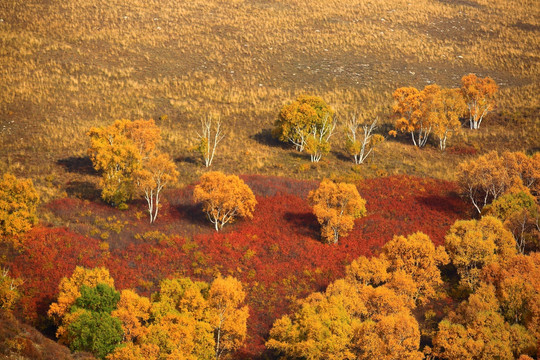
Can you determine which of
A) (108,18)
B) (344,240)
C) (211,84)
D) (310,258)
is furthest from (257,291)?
(108,18)

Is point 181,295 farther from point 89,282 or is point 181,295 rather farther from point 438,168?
point 438,168

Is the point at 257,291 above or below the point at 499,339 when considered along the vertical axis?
below

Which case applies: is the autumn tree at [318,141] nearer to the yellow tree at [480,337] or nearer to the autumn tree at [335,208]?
the autumn tree at [335,208]

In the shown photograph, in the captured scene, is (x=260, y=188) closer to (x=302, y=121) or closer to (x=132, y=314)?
(x=302, y=121)

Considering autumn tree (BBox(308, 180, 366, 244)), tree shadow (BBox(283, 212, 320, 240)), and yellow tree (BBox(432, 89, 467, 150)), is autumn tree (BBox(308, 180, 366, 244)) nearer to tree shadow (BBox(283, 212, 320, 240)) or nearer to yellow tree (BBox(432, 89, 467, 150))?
tree shadow (BBox(283, 212, 320, 240))

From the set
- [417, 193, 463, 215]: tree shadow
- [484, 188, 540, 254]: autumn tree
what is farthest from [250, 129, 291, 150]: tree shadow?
[484, 188, 540, 254]: autumn tree

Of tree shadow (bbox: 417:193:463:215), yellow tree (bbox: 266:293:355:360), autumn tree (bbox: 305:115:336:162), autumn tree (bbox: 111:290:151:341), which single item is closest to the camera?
yellow tree (bbox: 266:293:355:360)
